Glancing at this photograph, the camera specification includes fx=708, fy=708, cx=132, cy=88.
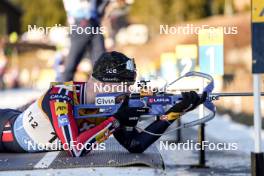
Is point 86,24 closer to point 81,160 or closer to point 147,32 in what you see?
point 81,160

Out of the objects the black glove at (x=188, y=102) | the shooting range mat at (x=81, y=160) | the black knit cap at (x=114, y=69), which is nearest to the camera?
the shooting range mat at (x=81, y=160)

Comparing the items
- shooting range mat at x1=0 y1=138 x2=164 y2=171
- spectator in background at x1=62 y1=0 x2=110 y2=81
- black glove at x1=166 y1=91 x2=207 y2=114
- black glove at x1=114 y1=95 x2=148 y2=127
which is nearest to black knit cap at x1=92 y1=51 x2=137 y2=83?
black glove at x1=114 y1=95 x2=148 y2=127

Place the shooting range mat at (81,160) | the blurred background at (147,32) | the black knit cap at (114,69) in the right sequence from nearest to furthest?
the shooting range mat at (81,160)
the black knit cap at (114,69)
the blurred background at (147,32)

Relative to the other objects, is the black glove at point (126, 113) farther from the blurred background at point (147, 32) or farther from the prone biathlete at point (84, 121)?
the blurred background at point (147, 32)

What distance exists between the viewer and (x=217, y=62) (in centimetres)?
694

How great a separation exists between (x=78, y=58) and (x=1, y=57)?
1997 cm

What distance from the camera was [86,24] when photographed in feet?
26.9

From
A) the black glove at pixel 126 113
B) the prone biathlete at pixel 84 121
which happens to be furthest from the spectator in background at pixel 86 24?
the black glove at pixel 126 113

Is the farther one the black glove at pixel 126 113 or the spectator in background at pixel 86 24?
the spectator in background at pixel 86 24

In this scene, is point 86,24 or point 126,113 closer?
point 126,113

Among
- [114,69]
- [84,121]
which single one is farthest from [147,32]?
[114,69]

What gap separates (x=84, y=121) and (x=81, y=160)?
633 millimetres

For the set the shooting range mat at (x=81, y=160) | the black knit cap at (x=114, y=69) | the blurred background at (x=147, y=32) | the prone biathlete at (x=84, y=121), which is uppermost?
the blurred background at (x=147, y=32)

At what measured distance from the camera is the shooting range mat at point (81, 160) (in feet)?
12.4
